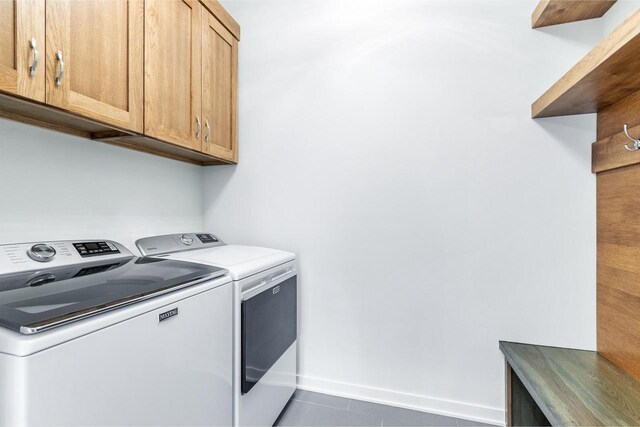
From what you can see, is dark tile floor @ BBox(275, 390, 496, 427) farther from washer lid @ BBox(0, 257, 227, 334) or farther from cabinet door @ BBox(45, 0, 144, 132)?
cabinet door @ BBox(45, 0, 144, 132)

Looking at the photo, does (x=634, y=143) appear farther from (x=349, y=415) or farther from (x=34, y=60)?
(x=34, y=60)

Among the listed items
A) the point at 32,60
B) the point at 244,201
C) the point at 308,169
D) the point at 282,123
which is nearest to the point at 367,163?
the point at 308,169

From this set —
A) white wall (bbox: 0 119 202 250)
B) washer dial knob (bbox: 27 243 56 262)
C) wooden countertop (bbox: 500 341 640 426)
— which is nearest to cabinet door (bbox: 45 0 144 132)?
white wall (bbox: 0 119 202 250)

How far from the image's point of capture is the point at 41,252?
111 cm

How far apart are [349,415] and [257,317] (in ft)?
2.75

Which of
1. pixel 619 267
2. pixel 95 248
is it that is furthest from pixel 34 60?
pixel 619 267

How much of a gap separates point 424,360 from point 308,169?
1.34 m

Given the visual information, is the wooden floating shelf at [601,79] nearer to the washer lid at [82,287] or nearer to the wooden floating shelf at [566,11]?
the wooden floating shelf at [566,11]

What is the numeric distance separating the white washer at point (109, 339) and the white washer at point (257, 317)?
0.07 metres

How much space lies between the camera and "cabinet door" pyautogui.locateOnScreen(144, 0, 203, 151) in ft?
4.22

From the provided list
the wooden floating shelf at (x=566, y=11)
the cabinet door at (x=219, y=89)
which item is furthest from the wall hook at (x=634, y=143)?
the cabinet door at (x=219, y=89)

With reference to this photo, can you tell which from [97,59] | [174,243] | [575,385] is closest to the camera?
[97,59]

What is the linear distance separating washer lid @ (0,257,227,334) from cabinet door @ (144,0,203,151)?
0.59 metres

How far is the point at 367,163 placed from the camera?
181cm
